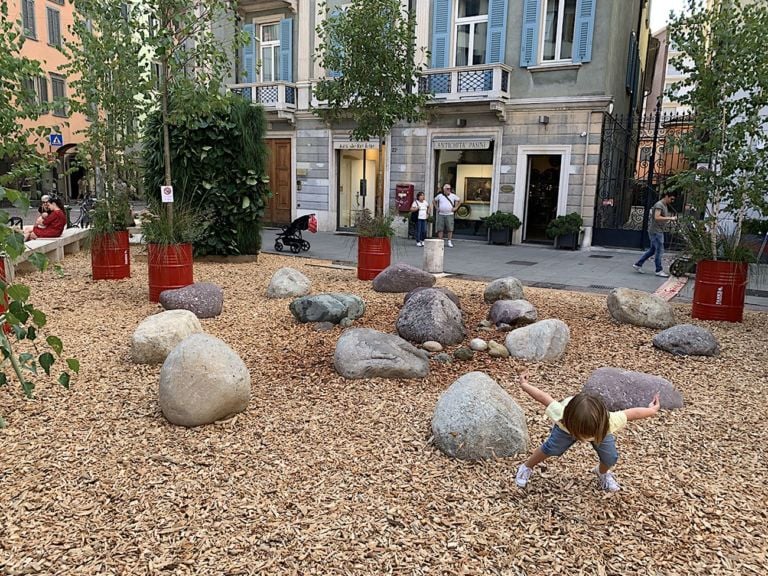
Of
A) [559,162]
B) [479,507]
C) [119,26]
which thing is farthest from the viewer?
[559,162]

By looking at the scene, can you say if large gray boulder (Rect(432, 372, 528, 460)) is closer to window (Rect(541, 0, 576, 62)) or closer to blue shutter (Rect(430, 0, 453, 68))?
window (Rect(541, 0, 576, 62))

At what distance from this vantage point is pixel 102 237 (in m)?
8.40

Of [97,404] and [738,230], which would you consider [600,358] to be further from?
[97,404]

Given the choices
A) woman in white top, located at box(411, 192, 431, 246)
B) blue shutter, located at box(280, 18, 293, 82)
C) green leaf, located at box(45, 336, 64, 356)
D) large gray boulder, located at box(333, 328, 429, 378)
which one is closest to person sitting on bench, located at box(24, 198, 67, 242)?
woman in white top, located at box(411, 192, 431, 246)

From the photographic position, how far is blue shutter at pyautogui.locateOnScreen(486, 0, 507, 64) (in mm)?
15992

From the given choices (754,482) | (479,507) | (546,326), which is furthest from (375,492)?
(546,326)

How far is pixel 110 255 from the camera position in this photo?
852 cm

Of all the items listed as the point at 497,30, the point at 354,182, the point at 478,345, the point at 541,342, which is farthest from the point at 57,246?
the point at 497,30

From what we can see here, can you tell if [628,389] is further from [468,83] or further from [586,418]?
[468,83]

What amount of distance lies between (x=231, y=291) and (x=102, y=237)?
2068 millimetres

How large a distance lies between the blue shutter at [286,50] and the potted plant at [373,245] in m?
12.4

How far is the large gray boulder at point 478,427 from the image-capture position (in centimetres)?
332

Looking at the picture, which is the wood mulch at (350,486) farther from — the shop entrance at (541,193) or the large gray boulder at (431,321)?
the shop entrance at (541,193)

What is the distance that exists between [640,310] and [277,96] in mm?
15626
